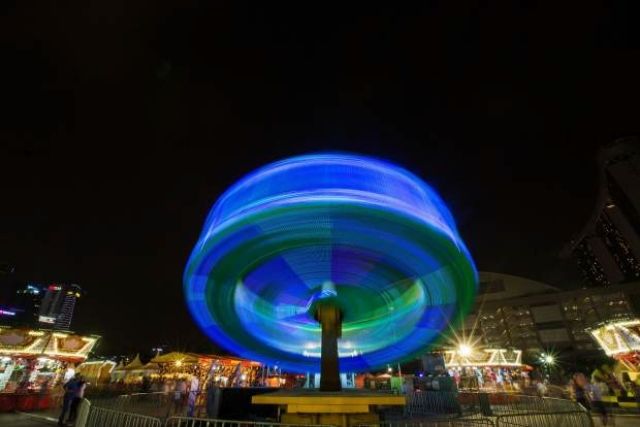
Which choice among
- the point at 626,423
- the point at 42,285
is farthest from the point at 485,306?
the point at 42,285

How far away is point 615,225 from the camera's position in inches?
2442

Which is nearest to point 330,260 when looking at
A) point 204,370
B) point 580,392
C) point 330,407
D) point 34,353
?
point 330,407

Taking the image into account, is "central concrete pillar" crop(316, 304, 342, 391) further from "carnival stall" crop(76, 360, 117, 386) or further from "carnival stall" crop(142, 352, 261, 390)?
"carnival stall" crop(76, 360, 117, 386)

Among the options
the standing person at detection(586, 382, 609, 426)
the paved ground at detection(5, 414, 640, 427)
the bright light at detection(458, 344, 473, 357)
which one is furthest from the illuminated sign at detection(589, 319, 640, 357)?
the bright light at detection(458, 344, 473, 357)

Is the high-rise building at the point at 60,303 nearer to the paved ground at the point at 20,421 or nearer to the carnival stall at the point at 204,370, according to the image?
the carnival stall at the point at 204,370

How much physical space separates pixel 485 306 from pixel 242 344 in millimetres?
75292

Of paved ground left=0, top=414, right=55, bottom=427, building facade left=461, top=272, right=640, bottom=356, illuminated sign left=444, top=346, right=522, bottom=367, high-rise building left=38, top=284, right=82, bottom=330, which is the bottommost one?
paved ground left=0, top=414, right=55, bottom=427

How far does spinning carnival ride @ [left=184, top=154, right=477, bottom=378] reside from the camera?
7660mm

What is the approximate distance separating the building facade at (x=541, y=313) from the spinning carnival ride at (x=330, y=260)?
62.4 meters

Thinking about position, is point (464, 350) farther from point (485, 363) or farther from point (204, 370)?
point (204, 370)

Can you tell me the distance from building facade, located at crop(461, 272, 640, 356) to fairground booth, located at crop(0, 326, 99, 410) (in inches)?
2460

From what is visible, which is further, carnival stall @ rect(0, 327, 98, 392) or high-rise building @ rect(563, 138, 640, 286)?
high-rise building @ rect(563, 138, 640, 286)

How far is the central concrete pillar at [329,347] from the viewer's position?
8.57m

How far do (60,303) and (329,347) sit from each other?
22268cm
